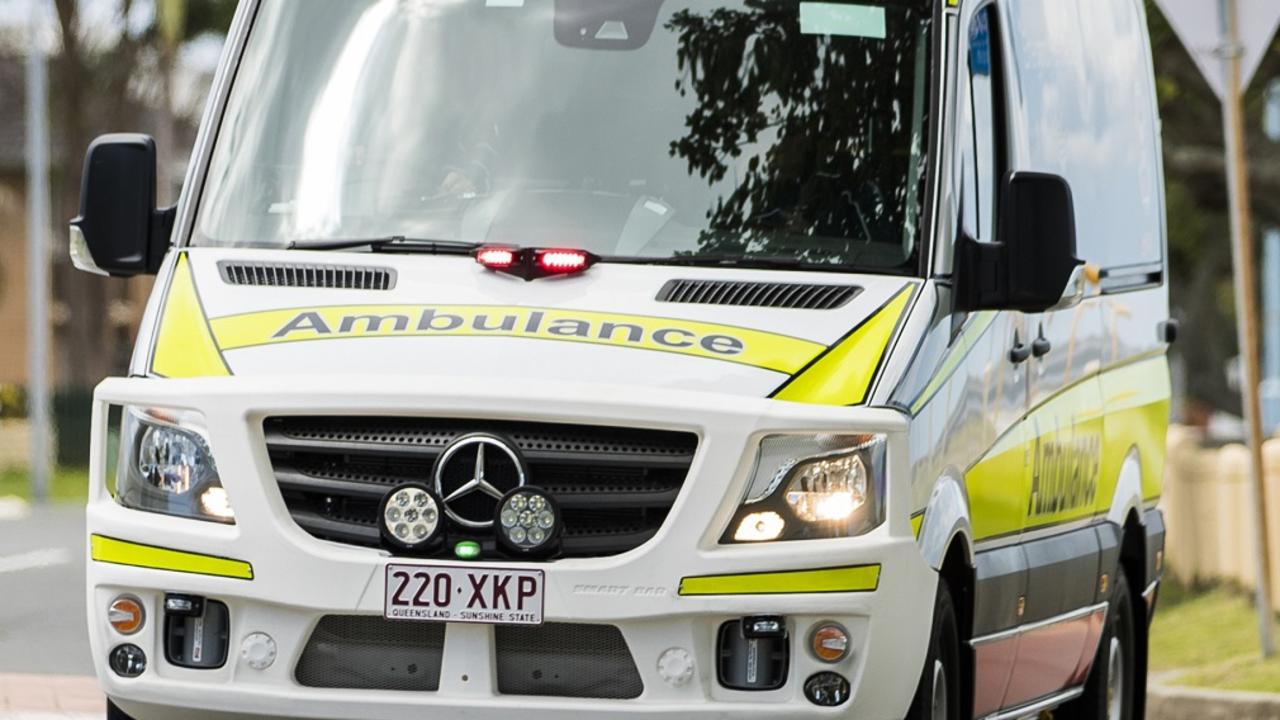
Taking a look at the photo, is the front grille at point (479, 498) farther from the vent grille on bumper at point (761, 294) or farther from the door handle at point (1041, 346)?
the door handle at point (1041, 346)

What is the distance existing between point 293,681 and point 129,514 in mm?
591

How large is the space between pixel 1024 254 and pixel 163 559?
A: 2225 mm

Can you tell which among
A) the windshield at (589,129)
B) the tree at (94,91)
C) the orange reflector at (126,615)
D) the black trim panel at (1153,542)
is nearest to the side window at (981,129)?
the windshield at (589,129)

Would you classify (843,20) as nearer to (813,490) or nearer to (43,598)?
(813,490)

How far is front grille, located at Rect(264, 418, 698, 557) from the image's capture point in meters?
6.35

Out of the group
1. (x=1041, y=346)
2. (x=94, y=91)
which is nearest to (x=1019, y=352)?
(x=1041, y=346)

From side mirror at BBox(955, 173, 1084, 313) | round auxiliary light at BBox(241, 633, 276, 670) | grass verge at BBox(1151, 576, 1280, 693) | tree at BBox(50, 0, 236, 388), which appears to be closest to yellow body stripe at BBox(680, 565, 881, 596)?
round auxiliary light at BBox(241, 633, 276, 670)

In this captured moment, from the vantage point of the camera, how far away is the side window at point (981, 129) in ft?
24.6

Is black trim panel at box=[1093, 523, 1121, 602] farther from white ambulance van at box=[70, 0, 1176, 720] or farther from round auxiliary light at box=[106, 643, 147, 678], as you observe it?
round auxiliary light at box=[106, 643, 147, 678]

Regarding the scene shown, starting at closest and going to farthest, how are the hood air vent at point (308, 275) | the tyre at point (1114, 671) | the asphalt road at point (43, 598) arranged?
the hood air vent at point (308, 275), the tyre at point (1114, 671), the asphalt road at point (43, 598)

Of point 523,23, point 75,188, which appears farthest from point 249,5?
point 75,188

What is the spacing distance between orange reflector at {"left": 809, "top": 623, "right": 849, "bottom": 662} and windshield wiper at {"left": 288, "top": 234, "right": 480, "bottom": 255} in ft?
4.55

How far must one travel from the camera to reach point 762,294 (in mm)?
6879

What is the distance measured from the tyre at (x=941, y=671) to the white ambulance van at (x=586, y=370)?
0.8 inches
